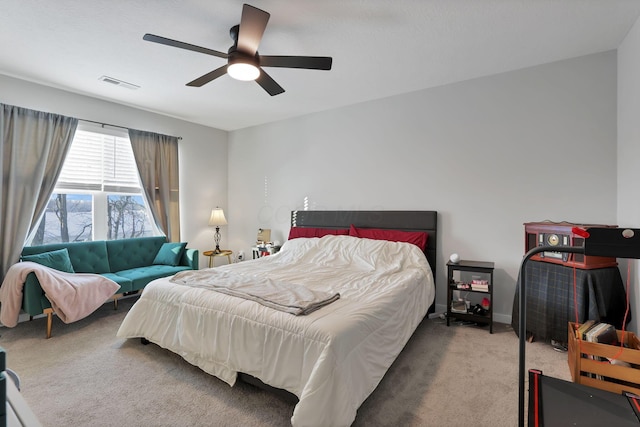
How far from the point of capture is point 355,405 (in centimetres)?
160

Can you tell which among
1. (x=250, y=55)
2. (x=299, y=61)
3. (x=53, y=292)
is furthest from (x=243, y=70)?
(x=53, y=292)

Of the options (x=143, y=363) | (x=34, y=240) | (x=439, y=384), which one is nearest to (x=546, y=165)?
(x=439, y=384)

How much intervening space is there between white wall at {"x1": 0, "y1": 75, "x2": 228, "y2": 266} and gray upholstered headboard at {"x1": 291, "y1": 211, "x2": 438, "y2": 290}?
1729 millimetres

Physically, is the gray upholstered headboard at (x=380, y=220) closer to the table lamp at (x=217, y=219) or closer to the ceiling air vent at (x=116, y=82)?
the table lamp at (x=217, y=219)

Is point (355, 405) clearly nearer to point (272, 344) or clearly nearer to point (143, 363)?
point (272, 344)

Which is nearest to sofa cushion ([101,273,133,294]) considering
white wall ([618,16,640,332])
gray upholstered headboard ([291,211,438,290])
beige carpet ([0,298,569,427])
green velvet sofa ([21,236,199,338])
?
green velvet sofa ([21,236,199,338])

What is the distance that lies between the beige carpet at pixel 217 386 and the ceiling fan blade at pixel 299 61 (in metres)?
2.35

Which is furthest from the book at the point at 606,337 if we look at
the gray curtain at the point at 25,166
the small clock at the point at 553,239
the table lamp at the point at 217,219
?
the gray curtain at the point at 25,166

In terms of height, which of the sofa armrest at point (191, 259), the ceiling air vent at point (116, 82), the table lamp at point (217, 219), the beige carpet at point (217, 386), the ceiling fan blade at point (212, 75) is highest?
the ceiling air vent at point (116, 82)

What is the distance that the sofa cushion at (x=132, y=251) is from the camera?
395 centimetres

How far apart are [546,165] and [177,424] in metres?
3.76

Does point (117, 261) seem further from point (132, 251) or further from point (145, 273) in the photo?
point (145, 273)

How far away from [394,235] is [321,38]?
2218 millimetres

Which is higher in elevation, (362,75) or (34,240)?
(362,75)
